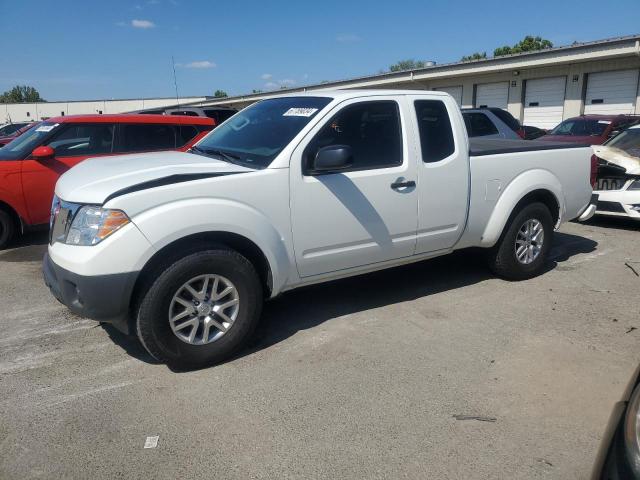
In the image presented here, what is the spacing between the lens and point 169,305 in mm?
3398

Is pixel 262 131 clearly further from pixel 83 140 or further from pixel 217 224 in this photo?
pixel 83 140

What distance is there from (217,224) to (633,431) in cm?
255

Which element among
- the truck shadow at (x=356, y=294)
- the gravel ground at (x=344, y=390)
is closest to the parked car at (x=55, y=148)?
the gravel ground at (x=344, y=390)

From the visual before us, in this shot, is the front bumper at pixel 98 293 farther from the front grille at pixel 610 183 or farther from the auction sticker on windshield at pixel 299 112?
the front grille at pixel 610 183

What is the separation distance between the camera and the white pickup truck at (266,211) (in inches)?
130

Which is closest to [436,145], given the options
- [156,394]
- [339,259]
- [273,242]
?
[339,259]

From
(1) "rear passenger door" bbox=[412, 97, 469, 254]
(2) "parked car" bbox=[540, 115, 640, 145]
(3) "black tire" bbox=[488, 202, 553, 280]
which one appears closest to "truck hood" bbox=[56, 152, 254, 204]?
(1) "rear passenger door" bbox=[412, 97, 469, 254]

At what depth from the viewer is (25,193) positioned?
6.86 metres

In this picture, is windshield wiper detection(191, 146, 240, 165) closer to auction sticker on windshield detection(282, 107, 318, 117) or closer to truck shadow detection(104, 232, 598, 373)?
auction sticker on windshield detection(282, 107, 318, 117)

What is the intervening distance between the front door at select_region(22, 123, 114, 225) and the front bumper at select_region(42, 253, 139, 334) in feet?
13.6

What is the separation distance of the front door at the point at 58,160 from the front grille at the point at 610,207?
7211mm

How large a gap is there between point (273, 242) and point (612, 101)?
801 inches

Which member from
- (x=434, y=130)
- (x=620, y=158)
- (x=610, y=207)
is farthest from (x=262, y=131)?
(x=620, y=158)

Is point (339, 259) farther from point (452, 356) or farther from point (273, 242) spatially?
point (452, 356)
